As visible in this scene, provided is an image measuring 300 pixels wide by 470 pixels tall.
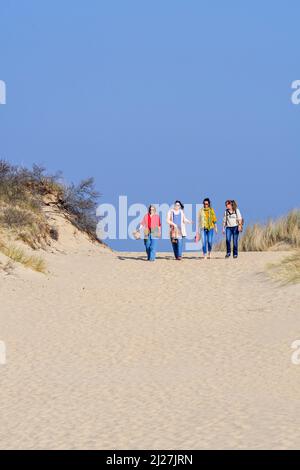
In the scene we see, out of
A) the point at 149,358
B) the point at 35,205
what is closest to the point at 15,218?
the point at 35,205

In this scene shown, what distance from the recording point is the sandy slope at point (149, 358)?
7.71m

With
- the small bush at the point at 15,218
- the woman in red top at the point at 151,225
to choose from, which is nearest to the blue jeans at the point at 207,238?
the woman in red top at the point at 151,225

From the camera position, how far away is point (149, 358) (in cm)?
1198

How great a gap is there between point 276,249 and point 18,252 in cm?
992

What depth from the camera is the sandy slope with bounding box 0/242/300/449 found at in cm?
771

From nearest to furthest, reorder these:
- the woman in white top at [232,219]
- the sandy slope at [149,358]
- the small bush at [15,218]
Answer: the sandy slope at [149,358] → the woman in white top at [232,219] → the small bush at [15,218]

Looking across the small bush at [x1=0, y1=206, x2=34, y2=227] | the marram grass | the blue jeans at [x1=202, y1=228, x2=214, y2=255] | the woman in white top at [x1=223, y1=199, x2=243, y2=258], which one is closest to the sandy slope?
the marram grass

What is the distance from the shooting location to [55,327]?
48.1ft

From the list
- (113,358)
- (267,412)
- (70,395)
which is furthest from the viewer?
(113,358)

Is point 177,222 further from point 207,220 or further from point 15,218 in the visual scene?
point 15,218

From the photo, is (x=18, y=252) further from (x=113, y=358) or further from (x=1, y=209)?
(x=113, y=358)

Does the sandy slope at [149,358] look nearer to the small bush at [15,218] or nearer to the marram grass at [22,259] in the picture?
the marram grass at [22,259]
